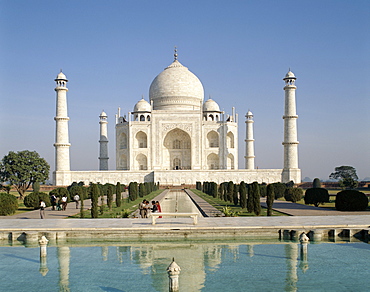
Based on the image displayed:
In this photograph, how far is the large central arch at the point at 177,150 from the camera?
1421 inches

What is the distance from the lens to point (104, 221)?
9805 mm

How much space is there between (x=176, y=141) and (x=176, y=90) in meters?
4.48

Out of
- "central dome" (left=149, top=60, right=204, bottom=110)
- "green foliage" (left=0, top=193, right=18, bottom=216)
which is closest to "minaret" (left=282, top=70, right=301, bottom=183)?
"central dome" (left=149, top=60, right=204, bottom=110)

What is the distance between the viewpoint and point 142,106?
3706 cm

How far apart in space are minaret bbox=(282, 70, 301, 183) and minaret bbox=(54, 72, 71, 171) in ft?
50.5

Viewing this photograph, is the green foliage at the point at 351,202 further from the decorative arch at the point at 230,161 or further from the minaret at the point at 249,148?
the minaret at the point at 249,148

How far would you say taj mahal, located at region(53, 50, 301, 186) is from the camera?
29719 millimetres

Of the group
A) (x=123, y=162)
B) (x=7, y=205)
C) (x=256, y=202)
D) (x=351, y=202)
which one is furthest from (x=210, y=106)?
(x=7, y=205)

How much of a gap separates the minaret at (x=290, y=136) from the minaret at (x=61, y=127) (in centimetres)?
1538

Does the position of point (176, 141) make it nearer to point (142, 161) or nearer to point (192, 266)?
point (142, 161)

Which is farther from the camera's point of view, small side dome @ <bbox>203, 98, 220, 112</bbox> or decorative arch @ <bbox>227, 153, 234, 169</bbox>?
small side dome @ <bbox>203, 98, 220, 112</bbox>

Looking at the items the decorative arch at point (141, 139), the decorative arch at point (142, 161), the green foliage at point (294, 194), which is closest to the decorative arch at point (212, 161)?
the decorative arch at point (142, 161)

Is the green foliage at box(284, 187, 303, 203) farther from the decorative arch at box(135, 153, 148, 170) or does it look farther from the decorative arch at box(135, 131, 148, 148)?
the decorative arch at box(135, 131, 148, 148)

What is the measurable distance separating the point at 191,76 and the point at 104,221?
29.8 m
